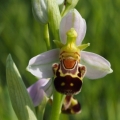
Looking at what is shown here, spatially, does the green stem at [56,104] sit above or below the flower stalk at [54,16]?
below

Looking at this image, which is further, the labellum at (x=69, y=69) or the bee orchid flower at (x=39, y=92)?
the bee orchid flower at (x=39, y=92)

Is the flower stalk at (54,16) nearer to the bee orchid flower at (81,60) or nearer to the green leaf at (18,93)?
the bee orchid flower at (81,60)

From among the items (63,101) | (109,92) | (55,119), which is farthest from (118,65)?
(55,119)

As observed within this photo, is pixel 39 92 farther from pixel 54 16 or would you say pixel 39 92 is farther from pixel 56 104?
pixel 54 16

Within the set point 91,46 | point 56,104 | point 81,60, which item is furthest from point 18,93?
point 91,46

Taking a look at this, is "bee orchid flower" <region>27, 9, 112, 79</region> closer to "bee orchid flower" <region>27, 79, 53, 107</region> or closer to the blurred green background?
"bee orchid flower" <region>27, 79, 53, 107</region>

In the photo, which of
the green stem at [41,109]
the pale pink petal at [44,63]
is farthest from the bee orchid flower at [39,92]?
the pale pink petal at [44,63]
